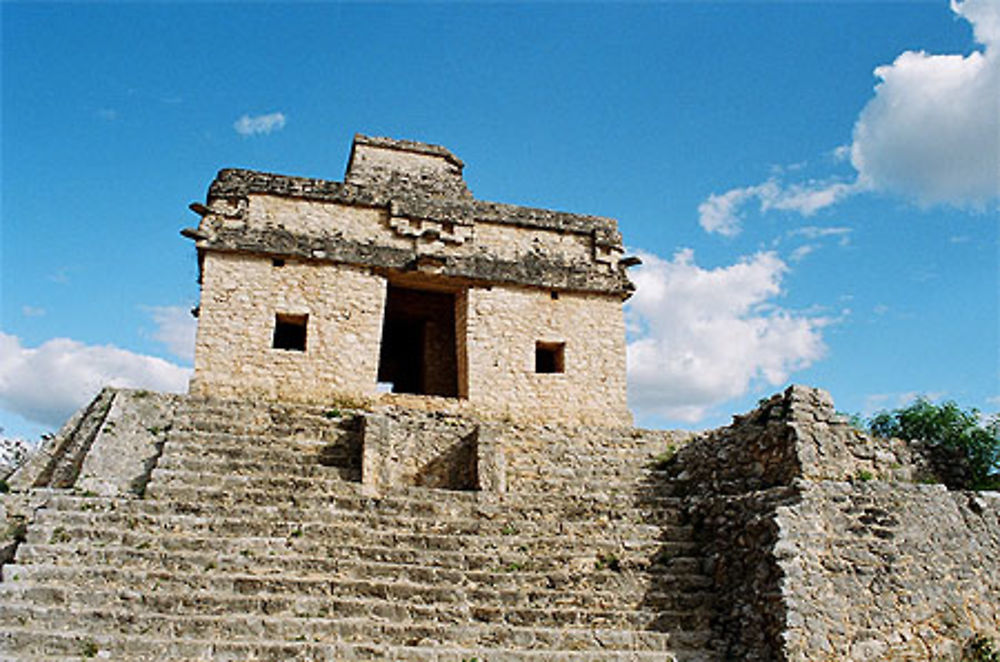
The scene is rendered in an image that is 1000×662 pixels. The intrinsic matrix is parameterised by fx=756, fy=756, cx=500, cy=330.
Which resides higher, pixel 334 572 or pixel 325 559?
pixel 325 559

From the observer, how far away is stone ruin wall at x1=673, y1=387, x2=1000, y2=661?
6.91 meters

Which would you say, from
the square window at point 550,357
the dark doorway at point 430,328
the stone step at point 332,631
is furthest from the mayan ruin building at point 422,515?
the dark doorway at point 430,328

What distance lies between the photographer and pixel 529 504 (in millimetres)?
8891

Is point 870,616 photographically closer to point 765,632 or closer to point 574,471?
point 765,632

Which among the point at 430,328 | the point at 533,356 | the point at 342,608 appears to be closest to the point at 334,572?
the point at 342,608

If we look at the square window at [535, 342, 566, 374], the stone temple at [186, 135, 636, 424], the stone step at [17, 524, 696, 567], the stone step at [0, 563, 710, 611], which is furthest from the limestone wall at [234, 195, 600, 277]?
the stone step at [0, 563, 710, 611]

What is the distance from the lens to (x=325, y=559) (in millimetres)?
7273

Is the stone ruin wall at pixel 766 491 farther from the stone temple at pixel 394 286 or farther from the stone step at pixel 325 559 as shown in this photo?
the stone temple at pixel 394 286

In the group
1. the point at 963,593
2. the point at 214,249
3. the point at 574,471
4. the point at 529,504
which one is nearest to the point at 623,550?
the point at 529,504

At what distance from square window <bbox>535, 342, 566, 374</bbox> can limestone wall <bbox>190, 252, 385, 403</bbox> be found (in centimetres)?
308

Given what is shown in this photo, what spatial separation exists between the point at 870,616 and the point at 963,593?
140 centimetres

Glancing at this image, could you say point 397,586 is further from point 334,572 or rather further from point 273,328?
point 273,328

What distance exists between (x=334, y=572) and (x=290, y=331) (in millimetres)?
7255

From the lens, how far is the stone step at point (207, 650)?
586cm
